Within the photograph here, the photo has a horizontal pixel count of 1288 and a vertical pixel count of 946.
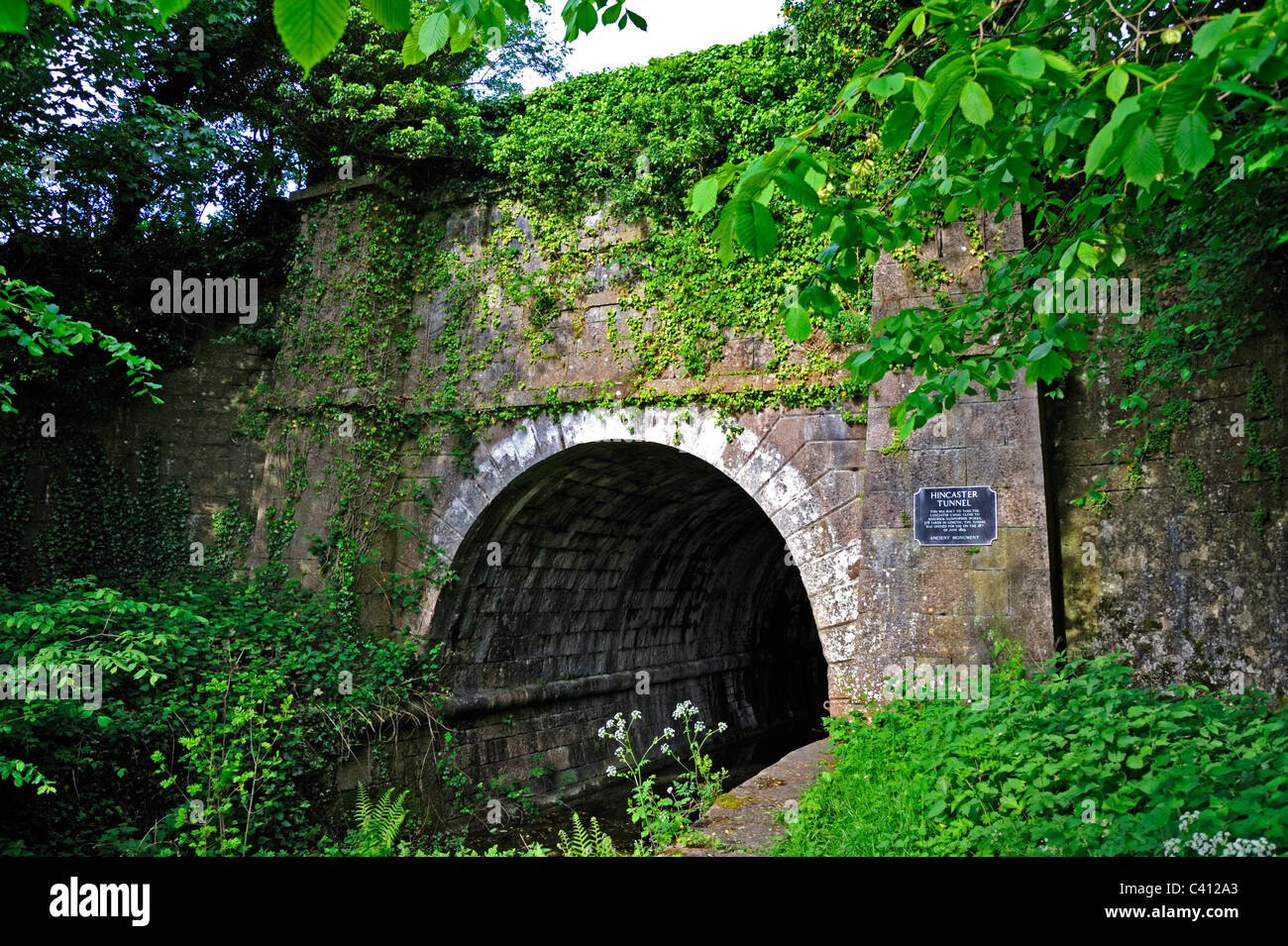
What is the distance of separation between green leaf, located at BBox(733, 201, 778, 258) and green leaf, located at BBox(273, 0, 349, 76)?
46.8 inches

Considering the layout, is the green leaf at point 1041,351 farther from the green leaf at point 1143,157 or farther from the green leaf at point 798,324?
the green leaf at point 1143,157

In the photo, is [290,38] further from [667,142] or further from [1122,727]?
[667,142]

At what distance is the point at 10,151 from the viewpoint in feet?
24.4

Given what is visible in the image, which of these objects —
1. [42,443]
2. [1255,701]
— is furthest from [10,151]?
[1255,701]

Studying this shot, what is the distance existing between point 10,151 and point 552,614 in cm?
654

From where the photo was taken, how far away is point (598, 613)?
32.7 ft

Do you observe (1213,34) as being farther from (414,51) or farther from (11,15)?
(11,15)

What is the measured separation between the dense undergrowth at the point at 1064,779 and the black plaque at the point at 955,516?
925 mm

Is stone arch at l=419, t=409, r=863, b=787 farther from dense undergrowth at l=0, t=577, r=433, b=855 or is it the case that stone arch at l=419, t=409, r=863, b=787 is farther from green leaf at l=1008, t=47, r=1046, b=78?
green leaf at l=1008, t=47, r=1046, b=78

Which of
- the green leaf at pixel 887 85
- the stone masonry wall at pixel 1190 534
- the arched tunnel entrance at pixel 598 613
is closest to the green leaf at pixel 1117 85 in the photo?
the green leaf at pixel 887 85

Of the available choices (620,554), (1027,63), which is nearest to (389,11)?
(1027,63)

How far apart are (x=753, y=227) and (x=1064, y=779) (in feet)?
9.76

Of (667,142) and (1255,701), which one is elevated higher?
(667,142)
